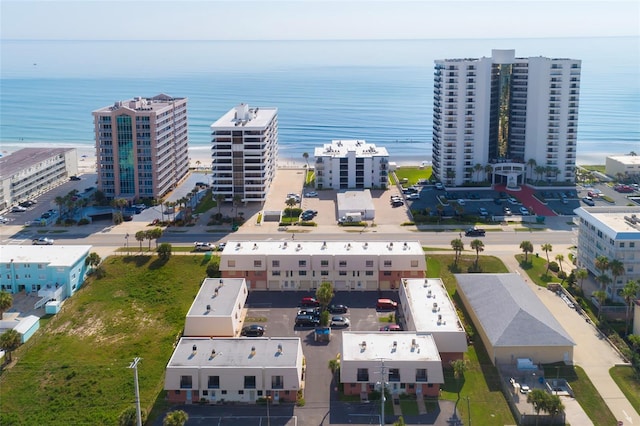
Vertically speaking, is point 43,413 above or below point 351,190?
below

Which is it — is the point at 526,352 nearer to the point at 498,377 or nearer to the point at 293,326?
the point at 498,377

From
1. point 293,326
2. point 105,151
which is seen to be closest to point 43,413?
point 293,326

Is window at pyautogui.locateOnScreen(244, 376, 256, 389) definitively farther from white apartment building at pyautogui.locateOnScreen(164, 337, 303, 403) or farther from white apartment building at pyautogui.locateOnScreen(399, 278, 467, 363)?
white apartment building at pyautogui.locateOnScreen(399, 278, 467, 363)

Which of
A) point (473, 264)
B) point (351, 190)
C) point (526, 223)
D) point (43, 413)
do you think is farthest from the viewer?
point (351, 190)

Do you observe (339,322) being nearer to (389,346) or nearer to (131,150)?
(389,346)

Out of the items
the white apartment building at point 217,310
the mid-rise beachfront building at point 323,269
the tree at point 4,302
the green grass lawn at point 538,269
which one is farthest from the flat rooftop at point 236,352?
the green grass lawn at point 538,269

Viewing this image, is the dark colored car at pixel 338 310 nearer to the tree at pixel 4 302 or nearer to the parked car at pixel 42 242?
the tree at pixel 4 302

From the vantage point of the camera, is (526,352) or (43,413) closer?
(43,413)
